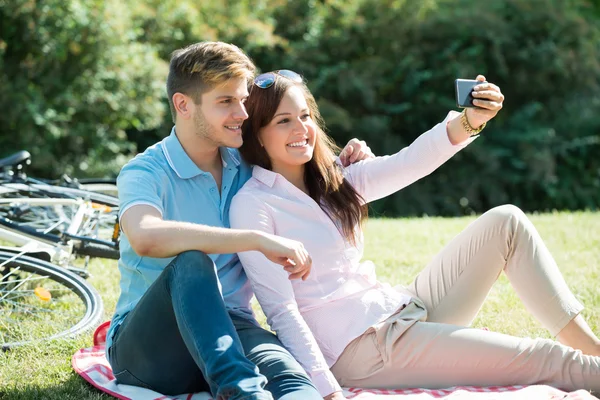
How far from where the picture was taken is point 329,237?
301 cm

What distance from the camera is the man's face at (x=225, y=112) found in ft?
9.73

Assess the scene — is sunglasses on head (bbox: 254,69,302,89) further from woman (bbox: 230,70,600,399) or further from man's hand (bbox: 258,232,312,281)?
man's hand (bbox: 258,232,312,281)

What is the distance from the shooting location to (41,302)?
4.11m

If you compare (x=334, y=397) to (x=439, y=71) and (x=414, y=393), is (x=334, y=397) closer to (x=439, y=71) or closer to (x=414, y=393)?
(x=414, y=393)

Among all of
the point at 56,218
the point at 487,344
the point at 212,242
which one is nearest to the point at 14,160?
the point at 56,218

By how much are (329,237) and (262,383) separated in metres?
0.76

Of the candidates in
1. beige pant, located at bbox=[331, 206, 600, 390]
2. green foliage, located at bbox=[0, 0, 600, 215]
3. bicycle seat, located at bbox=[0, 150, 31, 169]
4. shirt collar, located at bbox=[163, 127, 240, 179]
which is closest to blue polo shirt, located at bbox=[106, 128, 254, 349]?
shirt collar, located at bbox=[163, 127, 240, 179]

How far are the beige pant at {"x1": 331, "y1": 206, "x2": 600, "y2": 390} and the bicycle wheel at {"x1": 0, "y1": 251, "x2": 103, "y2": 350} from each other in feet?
4.58

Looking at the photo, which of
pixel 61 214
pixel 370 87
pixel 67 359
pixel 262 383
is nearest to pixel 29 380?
pixel 67 359

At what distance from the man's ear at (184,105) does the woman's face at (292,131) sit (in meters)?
0.29

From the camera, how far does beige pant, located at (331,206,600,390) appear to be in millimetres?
2846

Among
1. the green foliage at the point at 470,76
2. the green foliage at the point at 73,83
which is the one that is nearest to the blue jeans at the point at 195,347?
the green foliage at the point at 73,83

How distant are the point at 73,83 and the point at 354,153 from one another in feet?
24.7

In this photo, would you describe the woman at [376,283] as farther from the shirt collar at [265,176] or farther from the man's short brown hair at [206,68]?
the man's short brown hair at [206,68]
